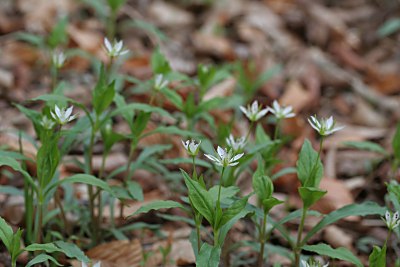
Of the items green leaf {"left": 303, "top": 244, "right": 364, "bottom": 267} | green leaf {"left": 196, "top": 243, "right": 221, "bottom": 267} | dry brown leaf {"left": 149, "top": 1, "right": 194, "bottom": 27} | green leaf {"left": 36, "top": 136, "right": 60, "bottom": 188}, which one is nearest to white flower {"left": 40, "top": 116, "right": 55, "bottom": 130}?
green leaf {"left": 36, "top": 136, "right": 60, "bottom": 188}

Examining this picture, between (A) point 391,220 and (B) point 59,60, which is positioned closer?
(A) point 391,220

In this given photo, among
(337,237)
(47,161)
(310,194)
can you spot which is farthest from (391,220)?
(47,161)

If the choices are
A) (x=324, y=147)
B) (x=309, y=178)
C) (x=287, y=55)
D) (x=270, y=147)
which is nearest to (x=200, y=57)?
(x=287, y=55)

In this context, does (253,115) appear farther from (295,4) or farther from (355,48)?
(295,4)

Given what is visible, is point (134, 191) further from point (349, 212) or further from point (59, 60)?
point (349, 212)

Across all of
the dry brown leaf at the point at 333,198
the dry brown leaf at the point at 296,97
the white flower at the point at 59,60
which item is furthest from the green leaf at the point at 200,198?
the dry brown leaf at the point at 296,97

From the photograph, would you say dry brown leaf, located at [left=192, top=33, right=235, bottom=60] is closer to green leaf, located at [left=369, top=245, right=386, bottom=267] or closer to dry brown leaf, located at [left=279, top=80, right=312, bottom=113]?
dry brown leaf, located at [left=279, top=80, right=312, bottom=113]
